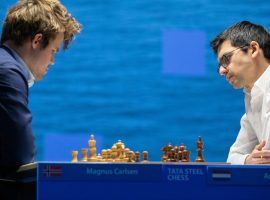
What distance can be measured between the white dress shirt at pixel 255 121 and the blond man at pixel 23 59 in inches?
29.2

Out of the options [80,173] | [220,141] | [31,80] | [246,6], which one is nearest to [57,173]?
[80,173]

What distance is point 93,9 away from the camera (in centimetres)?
387

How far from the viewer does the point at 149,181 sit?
1640 mm

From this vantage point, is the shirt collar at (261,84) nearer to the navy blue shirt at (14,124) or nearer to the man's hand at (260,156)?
the man's hand at (260,156)

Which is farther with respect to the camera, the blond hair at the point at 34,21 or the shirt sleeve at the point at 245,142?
the shirt sleeve at the point at 245,142

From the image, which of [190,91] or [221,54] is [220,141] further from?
[221,54]

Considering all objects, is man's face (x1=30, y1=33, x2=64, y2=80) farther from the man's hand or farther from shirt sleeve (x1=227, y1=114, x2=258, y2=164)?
shirt sleeve (x1=227, y1=114, x2=258, y2=164)

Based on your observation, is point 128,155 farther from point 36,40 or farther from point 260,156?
point 36,40

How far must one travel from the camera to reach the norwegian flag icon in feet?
5.32

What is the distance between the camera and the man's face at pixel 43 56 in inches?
86.4

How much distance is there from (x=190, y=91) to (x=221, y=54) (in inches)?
34.5

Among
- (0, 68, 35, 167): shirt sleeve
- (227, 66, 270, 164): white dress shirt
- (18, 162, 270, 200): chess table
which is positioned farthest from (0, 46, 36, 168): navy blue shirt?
(227, 66, 270, 164): white dress shirt

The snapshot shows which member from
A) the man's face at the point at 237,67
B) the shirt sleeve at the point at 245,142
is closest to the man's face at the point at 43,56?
the man's face at the point at 237,67

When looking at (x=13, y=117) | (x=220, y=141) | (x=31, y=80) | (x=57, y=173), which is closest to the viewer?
(x=57, y=173)
